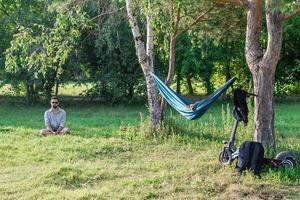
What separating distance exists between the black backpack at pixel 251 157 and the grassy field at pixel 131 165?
0.35ft

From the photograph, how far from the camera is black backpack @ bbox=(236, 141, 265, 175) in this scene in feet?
17.5

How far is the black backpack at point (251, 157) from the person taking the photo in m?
5.33

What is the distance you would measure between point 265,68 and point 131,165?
1912 mm

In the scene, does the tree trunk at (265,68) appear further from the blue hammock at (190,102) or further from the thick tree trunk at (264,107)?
the blue hammock at (190,102)

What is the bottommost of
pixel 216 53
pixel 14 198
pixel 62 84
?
pixel 14 198

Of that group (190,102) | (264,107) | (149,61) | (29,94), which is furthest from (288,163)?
(29,94)

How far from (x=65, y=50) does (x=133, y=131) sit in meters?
1.75

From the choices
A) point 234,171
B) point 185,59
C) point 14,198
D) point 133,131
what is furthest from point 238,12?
point 185,59

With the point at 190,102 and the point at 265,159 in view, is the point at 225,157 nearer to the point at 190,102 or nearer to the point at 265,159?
the point at 265,159

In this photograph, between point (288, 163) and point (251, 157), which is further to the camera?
point (288, 163)

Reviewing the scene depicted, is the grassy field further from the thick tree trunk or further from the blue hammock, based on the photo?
the blue hammock

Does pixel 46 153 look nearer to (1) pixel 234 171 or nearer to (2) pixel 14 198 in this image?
(2) pixel 14 198

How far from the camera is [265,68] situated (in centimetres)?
610

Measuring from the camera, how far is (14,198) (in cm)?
484
